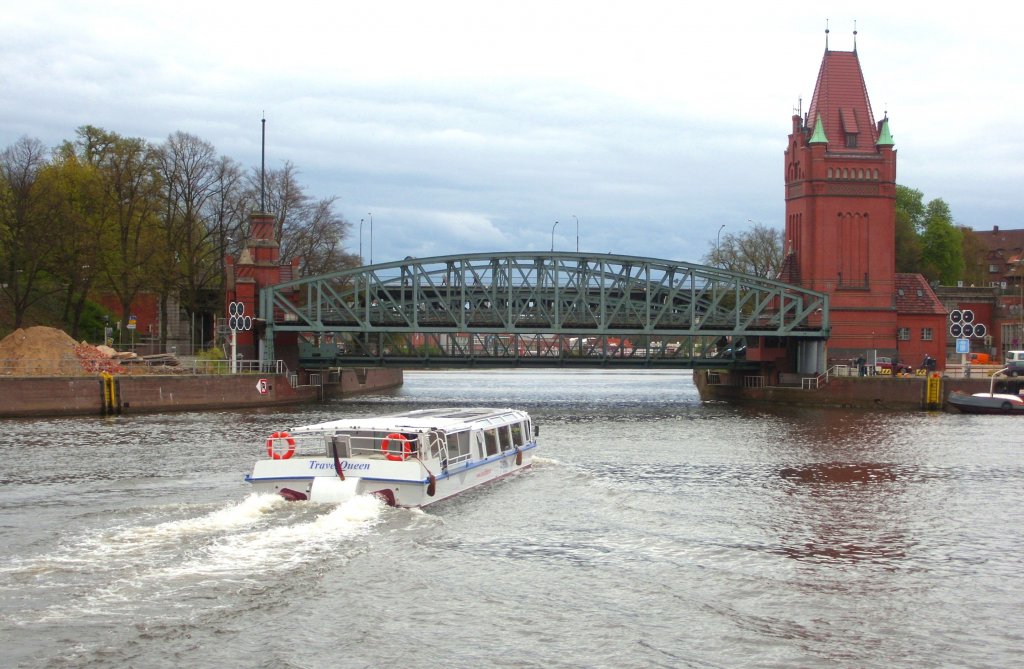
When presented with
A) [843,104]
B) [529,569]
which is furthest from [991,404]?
[529,569]

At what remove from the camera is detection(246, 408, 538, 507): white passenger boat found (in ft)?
103

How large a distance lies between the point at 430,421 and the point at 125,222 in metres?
61.8

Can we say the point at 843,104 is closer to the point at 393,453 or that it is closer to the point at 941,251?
the point at 941,251

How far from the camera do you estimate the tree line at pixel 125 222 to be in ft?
273

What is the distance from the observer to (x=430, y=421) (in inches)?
1458

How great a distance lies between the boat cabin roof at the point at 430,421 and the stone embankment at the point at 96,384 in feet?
95.0

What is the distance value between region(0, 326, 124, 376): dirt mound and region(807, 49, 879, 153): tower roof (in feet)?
181

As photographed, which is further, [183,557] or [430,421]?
[430,421]

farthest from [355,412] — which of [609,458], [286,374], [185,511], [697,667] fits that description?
[697,667]

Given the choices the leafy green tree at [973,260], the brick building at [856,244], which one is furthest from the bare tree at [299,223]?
the leafy green tree at [973,260]

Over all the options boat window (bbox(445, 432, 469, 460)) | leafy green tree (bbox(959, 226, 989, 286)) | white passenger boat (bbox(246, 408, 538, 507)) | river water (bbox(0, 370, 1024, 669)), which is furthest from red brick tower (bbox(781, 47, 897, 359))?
leafy green tree (bbox(959, 226, 989, 286))

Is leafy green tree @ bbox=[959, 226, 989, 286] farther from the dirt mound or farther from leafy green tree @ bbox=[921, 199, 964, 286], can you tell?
the dirt mound

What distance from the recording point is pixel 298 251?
351 ft

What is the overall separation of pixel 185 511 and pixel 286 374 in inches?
2037
